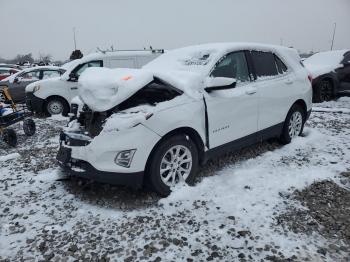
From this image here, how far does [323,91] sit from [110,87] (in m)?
8.22

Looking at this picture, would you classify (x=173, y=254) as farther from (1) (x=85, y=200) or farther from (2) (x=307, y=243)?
(1) (x=85, y=200)

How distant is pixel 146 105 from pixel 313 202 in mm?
2280

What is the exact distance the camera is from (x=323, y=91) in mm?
9969

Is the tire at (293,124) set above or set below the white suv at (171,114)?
below

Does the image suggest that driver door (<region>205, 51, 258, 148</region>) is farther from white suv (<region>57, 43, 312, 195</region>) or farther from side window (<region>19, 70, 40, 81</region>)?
side window (<region>19, 70, 40, 81</region>)

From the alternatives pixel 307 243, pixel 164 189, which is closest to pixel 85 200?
pixel 164 189

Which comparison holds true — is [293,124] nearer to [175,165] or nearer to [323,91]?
[175,165]

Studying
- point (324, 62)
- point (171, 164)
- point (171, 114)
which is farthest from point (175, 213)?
point (324, 62)

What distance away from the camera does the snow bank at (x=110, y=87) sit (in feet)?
12.2

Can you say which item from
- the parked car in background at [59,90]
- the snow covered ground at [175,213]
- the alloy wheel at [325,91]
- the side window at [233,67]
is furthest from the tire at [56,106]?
the alloy wheel at [325,91]

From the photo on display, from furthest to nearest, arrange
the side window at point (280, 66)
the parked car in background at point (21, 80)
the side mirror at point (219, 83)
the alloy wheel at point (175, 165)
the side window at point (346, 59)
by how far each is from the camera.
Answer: the parked car in background at point (21, 80), the side window at point (346, 59), the side window at point (280, 66), the side mirror at point (219, 83), the alloy wheel at point (175, 165)

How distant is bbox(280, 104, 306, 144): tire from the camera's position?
5.64m

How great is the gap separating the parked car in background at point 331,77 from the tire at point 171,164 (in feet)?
23.5

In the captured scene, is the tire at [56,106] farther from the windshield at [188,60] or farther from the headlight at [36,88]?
the windshield at [188,60]
